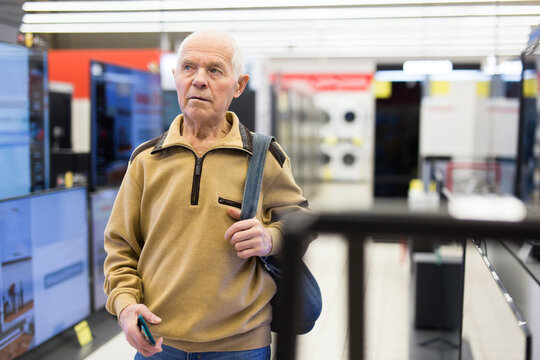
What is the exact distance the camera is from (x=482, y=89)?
11188 mm

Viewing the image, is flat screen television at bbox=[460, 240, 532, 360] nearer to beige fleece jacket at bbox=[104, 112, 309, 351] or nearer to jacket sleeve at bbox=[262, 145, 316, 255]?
jacket sleeve at bbox=[262, 145, 316, 255]

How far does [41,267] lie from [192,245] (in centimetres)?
253

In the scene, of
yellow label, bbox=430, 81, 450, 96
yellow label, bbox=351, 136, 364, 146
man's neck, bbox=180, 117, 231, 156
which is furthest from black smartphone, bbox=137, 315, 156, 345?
yellow label, bbox=351, 136, 364, 146

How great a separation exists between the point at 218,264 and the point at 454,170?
6.63m

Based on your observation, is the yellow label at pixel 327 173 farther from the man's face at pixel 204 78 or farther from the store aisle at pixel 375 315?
the man's face at pixel 204 78

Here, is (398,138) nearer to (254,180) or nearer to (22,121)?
(22,121)

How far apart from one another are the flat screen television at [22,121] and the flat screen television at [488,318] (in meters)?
2.74

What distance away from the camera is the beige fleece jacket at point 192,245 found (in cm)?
146

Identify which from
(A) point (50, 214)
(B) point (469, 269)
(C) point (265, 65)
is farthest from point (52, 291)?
Result: (C) point (265, 65)

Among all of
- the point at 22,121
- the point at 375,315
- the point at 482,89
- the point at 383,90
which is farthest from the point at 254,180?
the point at 482,89

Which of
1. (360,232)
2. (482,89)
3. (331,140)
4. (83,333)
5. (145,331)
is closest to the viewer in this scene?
(360,232)

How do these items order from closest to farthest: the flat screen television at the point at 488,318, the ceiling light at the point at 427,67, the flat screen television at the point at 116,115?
1. the flat screen television at the point at 488,318
2. the flat screen television at the point at 116,115
3. the ceiling light at the point at 427,67

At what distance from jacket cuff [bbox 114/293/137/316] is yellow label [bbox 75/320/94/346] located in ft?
9.12

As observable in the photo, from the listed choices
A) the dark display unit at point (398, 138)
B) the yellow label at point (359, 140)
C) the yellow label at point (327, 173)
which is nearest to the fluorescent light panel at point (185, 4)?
the dark display unit at point (398, 138)
